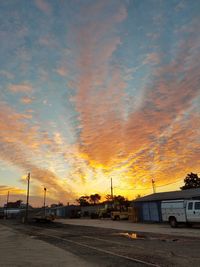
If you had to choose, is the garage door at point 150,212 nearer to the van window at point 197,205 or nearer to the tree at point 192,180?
the van window at point 197,205

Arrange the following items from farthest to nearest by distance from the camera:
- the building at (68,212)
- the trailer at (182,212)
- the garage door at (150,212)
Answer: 1. the building at (68,212)
2. the garage door at (150,212)
3. the trailer at (182,212)

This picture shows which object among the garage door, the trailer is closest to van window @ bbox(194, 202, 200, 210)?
the trailer

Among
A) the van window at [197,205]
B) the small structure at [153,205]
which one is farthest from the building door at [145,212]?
the van window at [197,205]

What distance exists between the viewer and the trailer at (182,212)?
30.8 metres

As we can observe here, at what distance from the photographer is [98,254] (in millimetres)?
14156

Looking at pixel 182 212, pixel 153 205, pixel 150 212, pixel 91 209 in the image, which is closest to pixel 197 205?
pixel 182 212

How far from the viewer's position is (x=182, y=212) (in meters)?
32.2

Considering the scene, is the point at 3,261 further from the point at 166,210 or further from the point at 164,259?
the point at 166,210

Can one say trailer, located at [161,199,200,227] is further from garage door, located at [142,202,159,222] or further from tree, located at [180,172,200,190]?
tree, located at [180,172,200,190]

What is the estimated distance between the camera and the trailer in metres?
30.8

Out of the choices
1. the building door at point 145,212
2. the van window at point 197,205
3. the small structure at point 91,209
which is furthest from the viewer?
the small structure at point 91,209

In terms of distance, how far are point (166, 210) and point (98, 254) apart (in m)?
21.6

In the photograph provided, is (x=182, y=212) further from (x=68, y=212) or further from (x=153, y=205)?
(x=68, y=212)

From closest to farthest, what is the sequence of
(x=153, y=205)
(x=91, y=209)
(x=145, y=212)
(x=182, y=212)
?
(x=182, y=212), (x=153, y=205), (x=145, y=212), (x=91, y=209)
